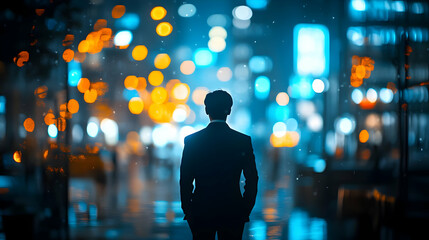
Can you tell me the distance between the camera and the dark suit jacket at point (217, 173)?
415 centimetres

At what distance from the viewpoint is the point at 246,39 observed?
97.9m

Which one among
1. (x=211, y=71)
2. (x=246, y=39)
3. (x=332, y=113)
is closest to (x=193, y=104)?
(x=211, y=71)

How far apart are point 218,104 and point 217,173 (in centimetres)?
48

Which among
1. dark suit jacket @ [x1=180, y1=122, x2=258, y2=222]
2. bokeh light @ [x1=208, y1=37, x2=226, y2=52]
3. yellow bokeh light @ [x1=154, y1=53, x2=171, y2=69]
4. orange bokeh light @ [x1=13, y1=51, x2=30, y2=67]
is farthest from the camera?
bokeh light @ [x1=208, y1=37, x2=226, y2=52]

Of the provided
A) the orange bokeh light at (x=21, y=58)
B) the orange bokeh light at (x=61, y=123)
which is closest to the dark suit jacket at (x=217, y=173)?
the orange bokeh light at (x=61, y=123)

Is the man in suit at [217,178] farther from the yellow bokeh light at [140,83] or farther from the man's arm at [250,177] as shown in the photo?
the yellow bokeh light at [140,83]

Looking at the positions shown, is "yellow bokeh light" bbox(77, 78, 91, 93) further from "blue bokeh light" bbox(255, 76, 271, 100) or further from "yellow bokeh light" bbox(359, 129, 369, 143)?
"blue bokeh light" bbox(255, 76, 271, 100)

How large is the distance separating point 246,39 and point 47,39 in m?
89.0

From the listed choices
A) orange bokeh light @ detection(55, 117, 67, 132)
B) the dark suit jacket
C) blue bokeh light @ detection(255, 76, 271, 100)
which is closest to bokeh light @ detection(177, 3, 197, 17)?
blue bokeh light @ detection(255, 76, 271, 100)

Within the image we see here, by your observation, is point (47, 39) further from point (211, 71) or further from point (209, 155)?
point (211, 71)

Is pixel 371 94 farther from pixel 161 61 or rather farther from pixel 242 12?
pixel 242 12

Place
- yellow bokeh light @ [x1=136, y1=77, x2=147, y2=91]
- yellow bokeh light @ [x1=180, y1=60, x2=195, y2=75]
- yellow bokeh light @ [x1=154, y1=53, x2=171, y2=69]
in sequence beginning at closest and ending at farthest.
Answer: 1. yellow bokeh light @ [x1=154, y1=53, x2=171, y2=69]
2. yellow bokeh light @ [x1=136, y1=77, x2=147, y2=91]
3. yellow bokeh light @ [x1=180, y1=60, x2=195, y2=75]

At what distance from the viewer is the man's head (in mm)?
4238

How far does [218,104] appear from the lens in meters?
4.25
